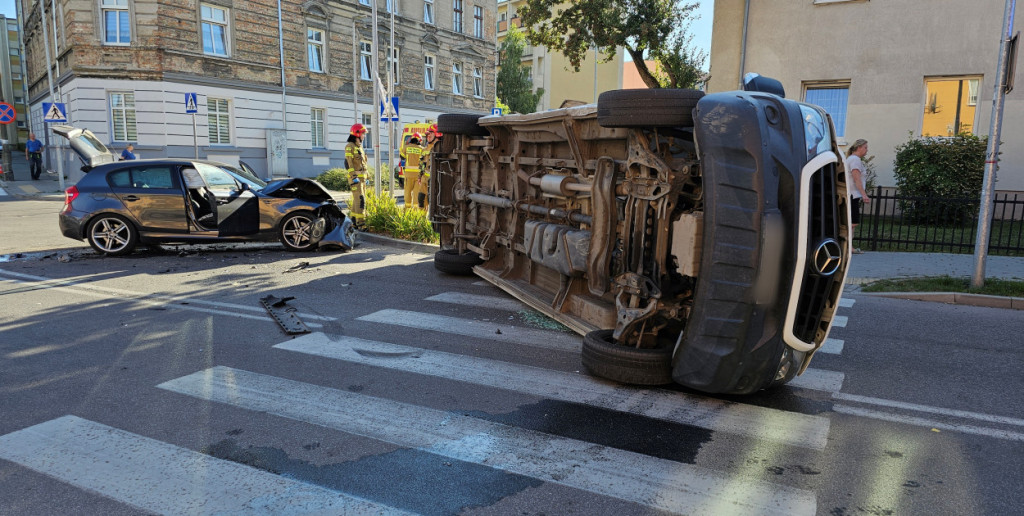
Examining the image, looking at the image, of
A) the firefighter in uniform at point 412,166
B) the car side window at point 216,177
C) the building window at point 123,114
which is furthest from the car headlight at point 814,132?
the building window at point 123,114

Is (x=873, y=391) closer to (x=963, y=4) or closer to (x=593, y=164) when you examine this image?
(x=593, y=164)

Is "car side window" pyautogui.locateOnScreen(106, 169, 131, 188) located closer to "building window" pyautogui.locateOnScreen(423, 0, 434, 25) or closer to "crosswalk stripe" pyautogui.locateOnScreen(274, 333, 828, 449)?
"crosswalk stripe" pyautogui.locateOnScreen(274, 333, 828, 449)

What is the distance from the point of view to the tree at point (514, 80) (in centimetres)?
5403

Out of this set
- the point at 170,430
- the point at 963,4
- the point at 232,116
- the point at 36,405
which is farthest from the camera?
the point at 232,116

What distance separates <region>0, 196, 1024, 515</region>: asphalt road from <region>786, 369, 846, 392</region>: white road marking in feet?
0.07

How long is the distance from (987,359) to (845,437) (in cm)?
256

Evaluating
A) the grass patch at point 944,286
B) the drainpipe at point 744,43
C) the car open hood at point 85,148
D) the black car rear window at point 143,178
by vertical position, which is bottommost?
the grass patch at point 944,286

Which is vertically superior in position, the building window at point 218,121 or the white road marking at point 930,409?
the building window at point 218,121

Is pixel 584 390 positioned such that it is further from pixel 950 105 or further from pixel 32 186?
pixel 32 186

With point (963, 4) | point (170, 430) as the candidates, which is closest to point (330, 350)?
point (170, 430)

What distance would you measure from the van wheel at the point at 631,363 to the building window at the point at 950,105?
15.6 metres

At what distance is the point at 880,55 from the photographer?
55.0 ft

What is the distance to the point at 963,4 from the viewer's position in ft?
52.2

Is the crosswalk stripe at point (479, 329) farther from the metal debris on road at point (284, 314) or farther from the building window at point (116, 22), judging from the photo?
the building window at point (116, 22)
